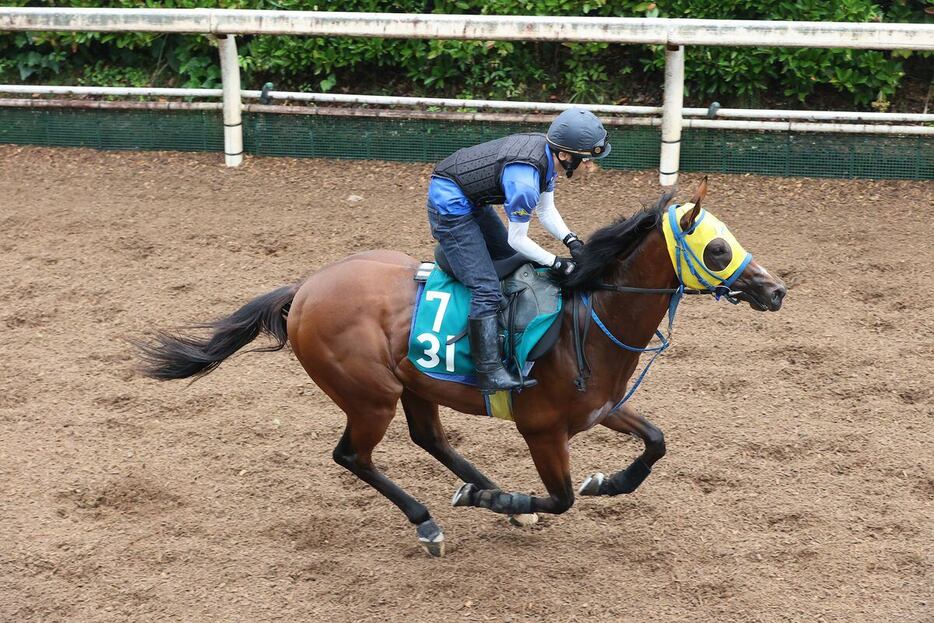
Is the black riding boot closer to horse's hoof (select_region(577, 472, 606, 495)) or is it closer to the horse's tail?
horse's hoof (select_region(577, 472, 606, 495))

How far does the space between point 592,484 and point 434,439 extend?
2.93 feet

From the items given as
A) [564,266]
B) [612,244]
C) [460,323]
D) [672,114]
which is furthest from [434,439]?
[672,114]

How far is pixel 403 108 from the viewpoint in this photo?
10.4m

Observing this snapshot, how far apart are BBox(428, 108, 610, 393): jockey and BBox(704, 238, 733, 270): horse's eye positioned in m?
0.65

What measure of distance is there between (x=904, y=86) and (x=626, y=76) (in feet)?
8.39

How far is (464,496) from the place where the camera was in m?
5.50

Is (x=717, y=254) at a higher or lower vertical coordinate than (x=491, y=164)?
lower

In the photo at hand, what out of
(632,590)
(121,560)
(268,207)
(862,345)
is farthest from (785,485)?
(268,207)

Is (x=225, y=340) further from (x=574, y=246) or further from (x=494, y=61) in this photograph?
(x=494, y=61)

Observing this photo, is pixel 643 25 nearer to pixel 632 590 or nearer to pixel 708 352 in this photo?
pixel 708 352

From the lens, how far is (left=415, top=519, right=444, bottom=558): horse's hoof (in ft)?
17.6

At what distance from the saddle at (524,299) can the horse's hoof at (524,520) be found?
971 mm

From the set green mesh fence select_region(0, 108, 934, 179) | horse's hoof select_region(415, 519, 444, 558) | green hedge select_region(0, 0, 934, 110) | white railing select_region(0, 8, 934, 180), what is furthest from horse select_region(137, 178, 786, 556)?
green hedge select_region(0, 0, 934, 110)

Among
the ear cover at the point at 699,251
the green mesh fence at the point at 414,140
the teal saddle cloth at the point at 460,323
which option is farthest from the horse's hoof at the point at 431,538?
the green mesh fence at the point at 414,140
